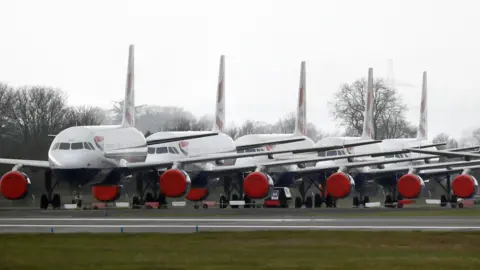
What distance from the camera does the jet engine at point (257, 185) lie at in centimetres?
7100

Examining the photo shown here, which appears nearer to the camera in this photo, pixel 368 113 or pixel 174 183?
pixel 174 183

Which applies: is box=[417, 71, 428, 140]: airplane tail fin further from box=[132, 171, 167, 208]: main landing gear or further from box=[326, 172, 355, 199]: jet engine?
box=[132, 171, 167, 208]: main landing gear

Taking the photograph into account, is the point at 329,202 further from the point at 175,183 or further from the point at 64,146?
the point at 64,146

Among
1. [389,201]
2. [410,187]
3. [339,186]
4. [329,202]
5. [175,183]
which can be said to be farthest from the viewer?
[389,201]

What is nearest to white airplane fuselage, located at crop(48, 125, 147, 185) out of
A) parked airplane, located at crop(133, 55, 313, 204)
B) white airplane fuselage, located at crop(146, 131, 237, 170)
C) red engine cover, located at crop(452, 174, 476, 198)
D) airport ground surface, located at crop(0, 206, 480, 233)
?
parked airplane, located at crop(133, 55, 313, 204)

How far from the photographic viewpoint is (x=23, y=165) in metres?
70.1

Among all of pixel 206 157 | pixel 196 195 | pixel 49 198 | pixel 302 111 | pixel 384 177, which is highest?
pixel 302 111

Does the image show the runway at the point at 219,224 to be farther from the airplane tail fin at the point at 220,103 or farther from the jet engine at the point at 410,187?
the airplane tail fin at the point at 220,103

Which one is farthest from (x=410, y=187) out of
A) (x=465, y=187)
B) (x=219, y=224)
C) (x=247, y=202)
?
A: (x=219, y=224)

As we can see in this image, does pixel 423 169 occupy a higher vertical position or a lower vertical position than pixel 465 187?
higher

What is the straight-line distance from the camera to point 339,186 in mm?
74188

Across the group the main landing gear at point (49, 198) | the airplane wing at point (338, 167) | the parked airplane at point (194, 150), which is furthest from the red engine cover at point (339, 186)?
the main landing gear at point (49, 198)

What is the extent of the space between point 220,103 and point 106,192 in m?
19.3

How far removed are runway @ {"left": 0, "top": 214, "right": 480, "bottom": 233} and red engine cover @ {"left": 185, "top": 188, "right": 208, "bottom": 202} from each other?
88.3ft
